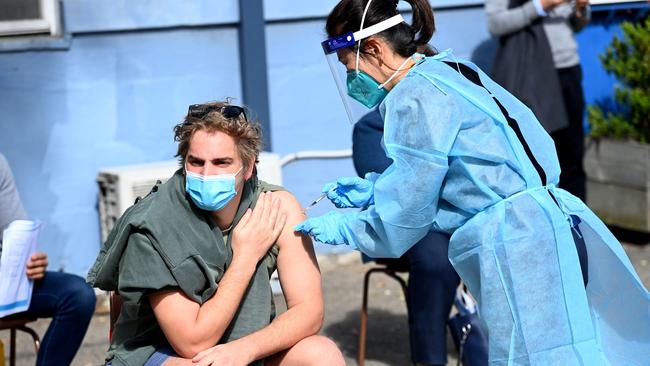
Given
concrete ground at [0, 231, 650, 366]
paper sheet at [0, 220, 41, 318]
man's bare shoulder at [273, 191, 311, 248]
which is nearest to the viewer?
man's bare shoulder at [273, 191, 311, 248]

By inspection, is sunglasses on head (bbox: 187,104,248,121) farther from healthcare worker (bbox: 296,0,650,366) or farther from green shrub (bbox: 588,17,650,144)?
green shrub (bbox: 588,17,650,144)

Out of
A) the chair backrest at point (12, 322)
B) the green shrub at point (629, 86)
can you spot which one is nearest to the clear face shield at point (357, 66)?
the chair backrest at point (12, 322)

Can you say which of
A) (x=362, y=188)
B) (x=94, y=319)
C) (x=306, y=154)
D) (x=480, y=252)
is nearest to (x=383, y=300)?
(x=306, y=154)

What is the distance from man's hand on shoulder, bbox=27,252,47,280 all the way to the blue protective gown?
4.84ft

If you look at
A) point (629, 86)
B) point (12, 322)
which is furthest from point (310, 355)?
point (629, 86)

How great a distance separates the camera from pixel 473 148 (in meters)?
2.94

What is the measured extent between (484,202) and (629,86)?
393 cm

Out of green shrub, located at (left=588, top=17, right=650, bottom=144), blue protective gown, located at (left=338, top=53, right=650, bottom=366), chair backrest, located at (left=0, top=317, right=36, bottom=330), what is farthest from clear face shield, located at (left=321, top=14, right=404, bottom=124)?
green shrub, located at (left=588, top=17, right=650, bottom=144)

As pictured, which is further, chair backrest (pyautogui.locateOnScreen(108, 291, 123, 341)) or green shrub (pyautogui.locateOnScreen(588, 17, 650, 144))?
green shrub (pyautogui.locateOnScreen(588, 17, 650, 144))

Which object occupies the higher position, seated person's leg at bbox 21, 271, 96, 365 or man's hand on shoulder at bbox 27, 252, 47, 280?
man's hand on shoulder at bbox 27, 252, 47, 280

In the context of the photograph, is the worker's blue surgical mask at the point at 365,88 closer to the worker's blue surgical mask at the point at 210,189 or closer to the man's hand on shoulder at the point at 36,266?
the worker's blue surgical mask at the point at 210,189

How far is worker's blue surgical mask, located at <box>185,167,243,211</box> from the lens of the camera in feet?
10.1

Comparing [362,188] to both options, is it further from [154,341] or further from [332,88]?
[332,88]

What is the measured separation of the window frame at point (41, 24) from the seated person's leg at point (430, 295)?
2231 millimetres
